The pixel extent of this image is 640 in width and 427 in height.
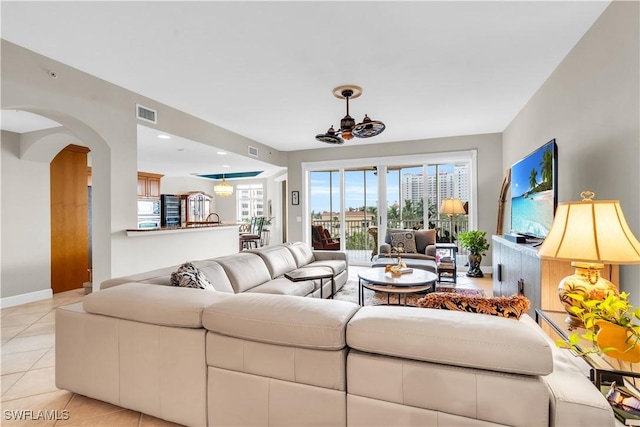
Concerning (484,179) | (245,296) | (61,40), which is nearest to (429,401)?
(245,296)

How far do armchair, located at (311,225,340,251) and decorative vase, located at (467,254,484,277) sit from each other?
111 inches

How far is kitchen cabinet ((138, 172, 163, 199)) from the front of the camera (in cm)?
759

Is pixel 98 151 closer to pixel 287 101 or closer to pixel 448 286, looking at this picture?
pixel 287 101

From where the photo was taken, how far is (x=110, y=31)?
235 cm

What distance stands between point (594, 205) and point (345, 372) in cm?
145

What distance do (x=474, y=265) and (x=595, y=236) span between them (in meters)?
4.30

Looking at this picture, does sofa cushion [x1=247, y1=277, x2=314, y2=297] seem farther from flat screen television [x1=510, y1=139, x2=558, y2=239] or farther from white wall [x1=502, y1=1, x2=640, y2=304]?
white wall [x1=502, y1=1, x2=640, y2=304]

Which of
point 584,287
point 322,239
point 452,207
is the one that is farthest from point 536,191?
point 322,239

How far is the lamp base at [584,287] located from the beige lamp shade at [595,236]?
0.49 ft

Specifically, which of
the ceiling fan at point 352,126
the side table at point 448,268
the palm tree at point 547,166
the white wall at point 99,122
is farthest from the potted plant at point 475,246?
the white wall at point 99,122

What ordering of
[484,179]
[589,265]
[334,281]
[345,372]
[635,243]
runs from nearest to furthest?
[345,372] → [635,243] → [589,265] → [334,281] → [484,179]

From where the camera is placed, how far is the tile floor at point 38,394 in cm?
177

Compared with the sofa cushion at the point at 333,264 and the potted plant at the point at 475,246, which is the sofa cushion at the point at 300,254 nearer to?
the sofa cushion at the point at 333,264

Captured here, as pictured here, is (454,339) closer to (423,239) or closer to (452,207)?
(423,239)
